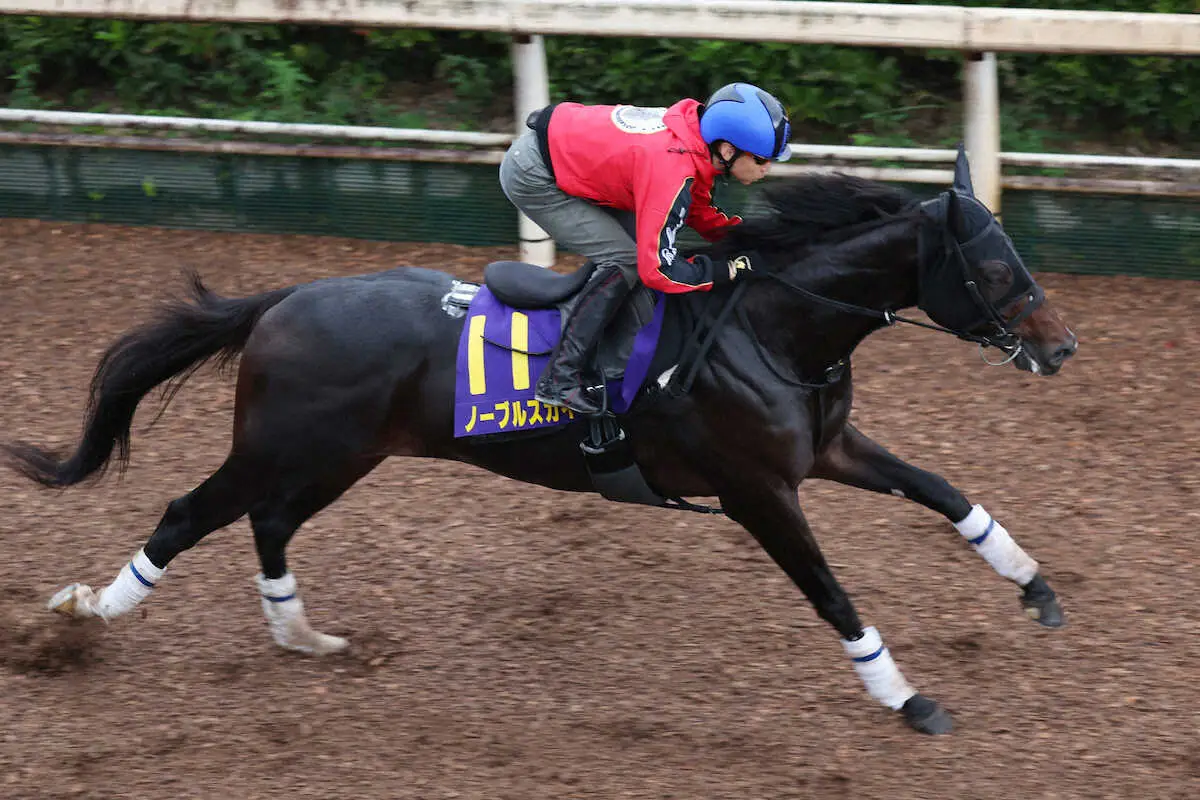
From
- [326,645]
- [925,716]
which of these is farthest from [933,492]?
[326,645]

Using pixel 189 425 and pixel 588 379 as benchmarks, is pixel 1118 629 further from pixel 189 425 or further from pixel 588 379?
pixel 189 425

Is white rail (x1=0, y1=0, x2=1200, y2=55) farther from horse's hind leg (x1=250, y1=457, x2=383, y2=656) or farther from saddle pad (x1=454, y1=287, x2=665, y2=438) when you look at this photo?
horse's hind leg (x1=250, y1=457, x2=383, y2=656)

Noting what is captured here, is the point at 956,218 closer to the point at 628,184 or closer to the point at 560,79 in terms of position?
the point at 628,184

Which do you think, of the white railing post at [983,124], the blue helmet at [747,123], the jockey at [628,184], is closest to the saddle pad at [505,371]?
the jockey at [628,184]

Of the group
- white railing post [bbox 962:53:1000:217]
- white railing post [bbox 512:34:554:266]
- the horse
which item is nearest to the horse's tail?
the horse

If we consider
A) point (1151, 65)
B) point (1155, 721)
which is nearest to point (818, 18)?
A: point (1151, 65)

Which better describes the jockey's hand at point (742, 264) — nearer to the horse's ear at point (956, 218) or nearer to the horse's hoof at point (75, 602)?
the horse's ear at point (956, 218)

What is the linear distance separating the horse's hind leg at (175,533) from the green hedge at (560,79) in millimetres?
4267

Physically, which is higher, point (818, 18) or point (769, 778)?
point (818, 18)

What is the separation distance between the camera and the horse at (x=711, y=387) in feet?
16.2

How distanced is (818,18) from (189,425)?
4155mm

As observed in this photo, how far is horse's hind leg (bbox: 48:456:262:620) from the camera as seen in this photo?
542cm

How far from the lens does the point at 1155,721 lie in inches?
201

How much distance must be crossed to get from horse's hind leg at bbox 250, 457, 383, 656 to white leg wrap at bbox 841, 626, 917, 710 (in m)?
1.97
